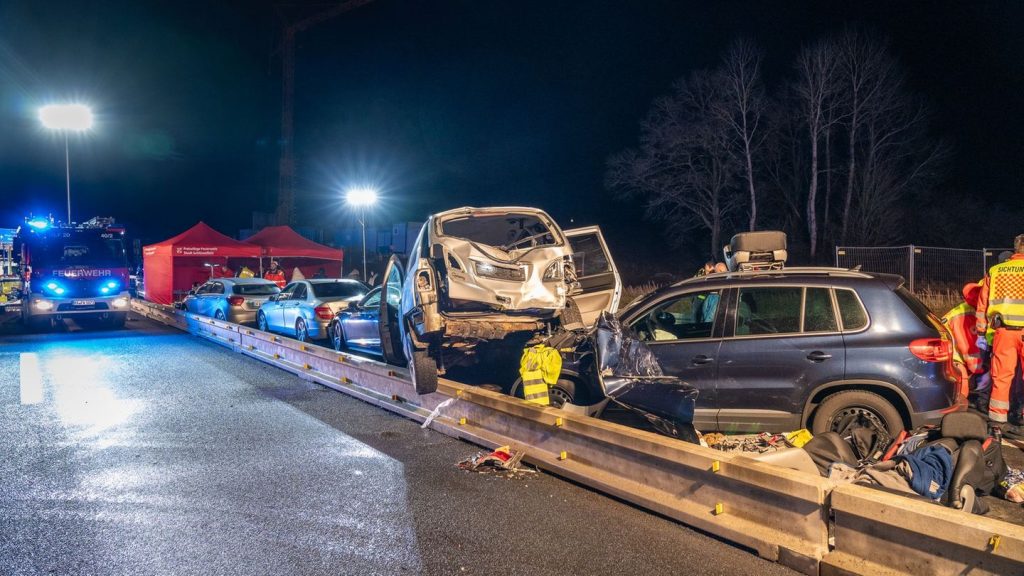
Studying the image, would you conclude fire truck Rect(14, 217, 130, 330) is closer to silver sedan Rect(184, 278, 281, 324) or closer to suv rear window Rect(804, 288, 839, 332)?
silver sedan Rect(184, 278, 281, 324)

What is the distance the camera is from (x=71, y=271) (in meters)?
18.2

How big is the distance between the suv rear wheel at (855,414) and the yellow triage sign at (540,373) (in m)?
2.24

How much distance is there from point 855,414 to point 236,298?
14.7 meters

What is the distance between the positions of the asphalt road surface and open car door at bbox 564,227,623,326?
2209 millimetres

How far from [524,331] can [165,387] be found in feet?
18.2

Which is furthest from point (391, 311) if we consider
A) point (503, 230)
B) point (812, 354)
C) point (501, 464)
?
point (812, 354)

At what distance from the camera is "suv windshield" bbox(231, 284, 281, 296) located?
17.1 metres

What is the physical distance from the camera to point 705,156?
3259 centimetres

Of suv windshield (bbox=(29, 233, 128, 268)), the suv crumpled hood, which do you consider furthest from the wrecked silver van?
suv windshield (bbox=(29, 233, 128, 268))

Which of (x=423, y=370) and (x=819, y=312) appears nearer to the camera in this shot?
(x=819, y=312)

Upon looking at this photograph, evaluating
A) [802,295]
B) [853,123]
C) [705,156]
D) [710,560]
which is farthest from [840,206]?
[710,560]

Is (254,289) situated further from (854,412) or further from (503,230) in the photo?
(854,412)

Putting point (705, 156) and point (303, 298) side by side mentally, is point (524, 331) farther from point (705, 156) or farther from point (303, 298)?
point (705, 156)

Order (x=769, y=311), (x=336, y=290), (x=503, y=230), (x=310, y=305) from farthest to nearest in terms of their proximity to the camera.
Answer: (x=336, y=290) → (x=310, y=305) → (x=503, y=230) → (x=769, y=311)
